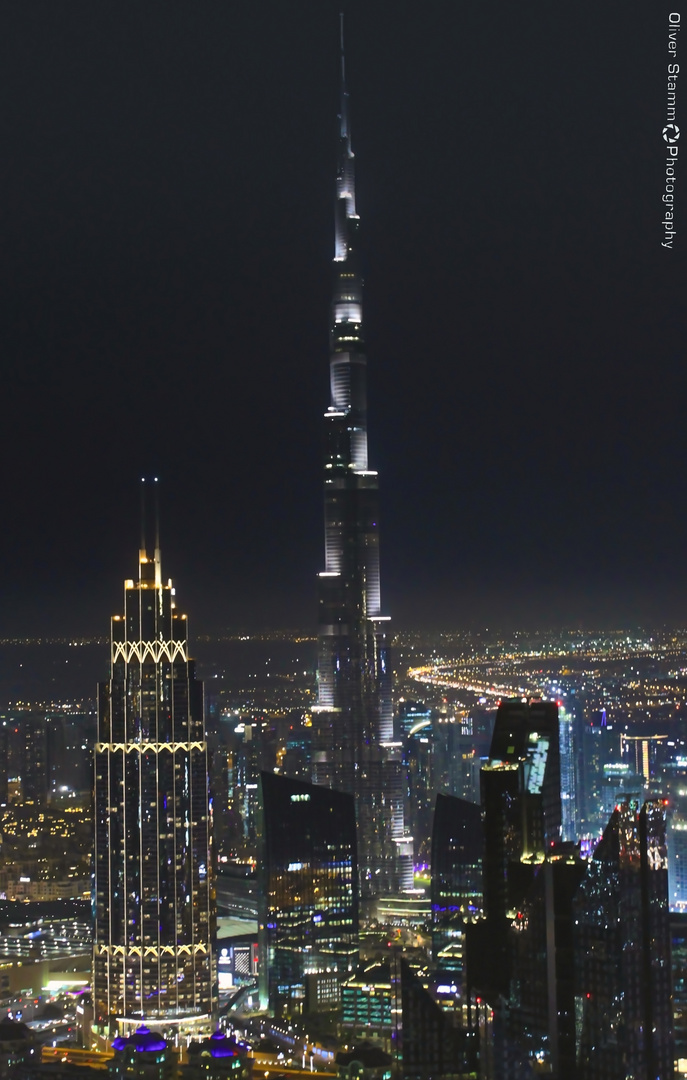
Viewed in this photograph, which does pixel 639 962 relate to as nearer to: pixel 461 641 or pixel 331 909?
pixel 461 641

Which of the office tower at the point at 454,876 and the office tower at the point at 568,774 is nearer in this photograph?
the office tower at the point at 568,774

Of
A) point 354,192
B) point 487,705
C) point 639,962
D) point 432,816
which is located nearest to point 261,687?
point 432,816

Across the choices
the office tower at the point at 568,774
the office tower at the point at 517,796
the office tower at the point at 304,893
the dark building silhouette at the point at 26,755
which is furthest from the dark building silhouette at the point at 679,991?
the dark building silhouette at the point at 26,755

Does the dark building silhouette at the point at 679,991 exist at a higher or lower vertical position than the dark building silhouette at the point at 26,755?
lower

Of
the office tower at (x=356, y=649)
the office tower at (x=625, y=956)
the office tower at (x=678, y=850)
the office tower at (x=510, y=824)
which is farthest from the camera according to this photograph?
the office tower at (x=356, y=649)

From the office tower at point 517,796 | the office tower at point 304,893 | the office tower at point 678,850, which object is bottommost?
the office tower at point 304,893

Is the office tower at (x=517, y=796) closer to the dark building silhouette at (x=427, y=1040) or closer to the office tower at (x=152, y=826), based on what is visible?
the dark building silhouette at (x=427, y=1040)

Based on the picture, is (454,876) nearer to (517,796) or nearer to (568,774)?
(568,774)

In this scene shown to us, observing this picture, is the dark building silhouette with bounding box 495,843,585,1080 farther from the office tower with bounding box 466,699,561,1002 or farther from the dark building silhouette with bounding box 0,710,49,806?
the dark building silhouette with bounding box 0,710,49,806
